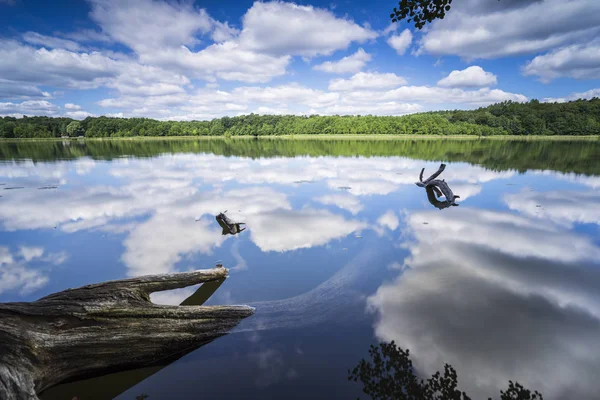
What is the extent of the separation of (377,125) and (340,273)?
129m

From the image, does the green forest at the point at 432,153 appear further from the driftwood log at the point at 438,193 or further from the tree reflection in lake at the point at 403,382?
the tree reflection in lake at the point at 403,382

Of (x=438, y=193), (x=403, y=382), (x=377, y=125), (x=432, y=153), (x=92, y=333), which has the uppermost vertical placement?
(x=377, y=125)

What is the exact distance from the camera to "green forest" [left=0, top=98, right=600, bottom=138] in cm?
11350

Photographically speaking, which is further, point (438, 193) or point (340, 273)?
point (438, 193)

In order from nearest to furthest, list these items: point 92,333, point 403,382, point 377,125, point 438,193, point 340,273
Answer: point 403,382, point 92,333, point 340,273, point 438,193, point 377,125

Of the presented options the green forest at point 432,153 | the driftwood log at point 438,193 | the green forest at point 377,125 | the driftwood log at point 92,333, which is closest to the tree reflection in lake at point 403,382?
the driftwood log at point 92,333

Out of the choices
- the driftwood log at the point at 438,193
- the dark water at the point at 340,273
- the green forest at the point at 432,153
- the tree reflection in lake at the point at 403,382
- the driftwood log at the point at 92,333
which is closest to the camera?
the driftwood log at the point at 92,333

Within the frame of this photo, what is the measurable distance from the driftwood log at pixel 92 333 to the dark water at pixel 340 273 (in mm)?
276

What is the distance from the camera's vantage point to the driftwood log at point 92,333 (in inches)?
161

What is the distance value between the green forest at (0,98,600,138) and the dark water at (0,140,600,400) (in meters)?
114

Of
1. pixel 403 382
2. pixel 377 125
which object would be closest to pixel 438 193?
pixel 403 382

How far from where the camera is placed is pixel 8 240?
10461 mm

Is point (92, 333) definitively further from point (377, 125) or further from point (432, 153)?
point (377, 125)

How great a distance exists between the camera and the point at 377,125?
12712 centimetres
